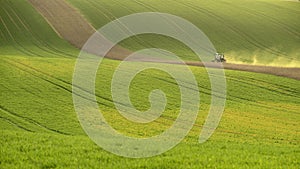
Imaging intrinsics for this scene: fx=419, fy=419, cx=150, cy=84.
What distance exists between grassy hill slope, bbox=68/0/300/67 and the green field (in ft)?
0.74

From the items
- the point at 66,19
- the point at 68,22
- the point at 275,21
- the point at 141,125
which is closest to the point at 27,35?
the point at 68,22

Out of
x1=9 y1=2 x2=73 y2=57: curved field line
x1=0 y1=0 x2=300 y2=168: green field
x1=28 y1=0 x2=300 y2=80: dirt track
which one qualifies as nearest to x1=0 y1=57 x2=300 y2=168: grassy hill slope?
x1=0 y1=0 x2=300 y2=168: green field

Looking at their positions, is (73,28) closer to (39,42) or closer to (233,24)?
(39,42)

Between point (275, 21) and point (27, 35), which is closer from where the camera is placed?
point (27, 35)

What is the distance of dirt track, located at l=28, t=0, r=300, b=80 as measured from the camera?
43.2 m

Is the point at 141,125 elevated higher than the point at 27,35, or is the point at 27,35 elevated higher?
the point at 141,125

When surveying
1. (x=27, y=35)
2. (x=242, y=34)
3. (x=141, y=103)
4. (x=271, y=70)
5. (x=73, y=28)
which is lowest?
(x=27, y=35)

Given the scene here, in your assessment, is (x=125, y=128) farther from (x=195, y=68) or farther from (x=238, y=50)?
(x=238, y=50)

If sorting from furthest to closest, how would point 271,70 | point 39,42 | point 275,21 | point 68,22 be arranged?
point 275,21 → point 68,22 → point 39,42 → point 271,70

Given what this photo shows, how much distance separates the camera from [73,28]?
6384 cm

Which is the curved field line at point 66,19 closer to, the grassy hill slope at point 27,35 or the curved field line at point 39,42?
the grassy hill slope at point 27,35

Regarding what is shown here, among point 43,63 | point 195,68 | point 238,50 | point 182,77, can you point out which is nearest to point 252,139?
point 182,77

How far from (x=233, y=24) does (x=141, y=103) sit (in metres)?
49.7

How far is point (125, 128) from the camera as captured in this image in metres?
21.5
